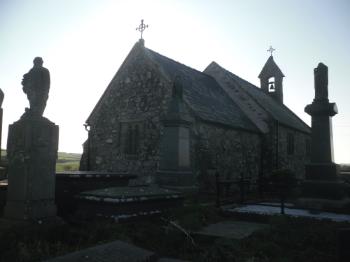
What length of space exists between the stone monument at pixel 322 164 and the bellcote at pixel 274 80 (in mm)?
19620

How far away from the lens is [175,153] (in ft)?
31.3

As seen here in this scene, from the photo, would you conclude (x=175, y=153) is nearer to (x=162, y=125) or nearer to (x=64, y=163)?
(x=162, y=125)

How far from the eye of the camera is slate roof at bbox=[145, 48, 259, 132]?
15824mm

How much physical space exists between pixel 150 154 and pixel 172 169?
608 centimetres

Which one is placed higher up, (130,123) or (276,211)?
(130,123)

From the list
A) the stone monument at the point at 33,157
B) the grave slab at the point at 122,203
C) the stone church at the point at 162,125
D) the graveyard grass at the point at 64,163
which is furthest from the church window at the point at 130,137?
the stone monument at the point at 33,157

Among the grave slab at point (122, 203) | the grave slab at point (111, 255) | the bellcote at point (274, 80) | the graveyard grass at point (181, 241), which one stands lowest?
the graveyard grass at point (181, 241)

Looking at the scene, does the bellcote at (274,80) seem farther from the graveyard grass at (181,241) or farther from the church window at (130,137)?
the graveyard grass at (181,241)

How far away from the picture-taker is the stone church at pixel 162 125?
50.4 ft

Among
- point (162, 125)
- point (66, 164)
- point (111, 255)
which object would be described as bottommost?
point (111, 255)

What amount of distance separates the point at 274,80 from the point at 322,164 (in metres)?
21.7

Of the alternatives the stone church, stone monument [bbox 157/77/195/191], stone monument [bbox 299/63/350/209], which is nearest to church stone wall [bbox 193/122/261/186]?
the stone church

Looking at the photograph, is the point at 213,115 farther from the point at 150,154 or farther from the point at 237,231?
the point at 237,231

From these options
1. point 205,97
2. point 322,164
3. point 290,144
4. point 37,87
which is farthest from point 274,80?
point 37,87
